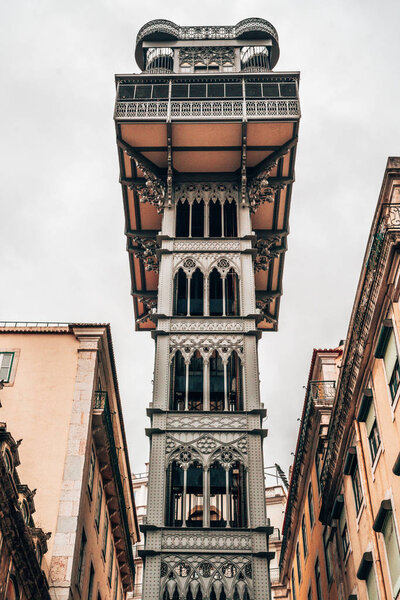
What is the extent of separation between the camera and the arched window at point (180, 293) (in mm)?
35034

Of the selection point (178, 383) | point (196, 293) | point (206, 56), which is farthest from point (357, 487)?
point (206, 56)

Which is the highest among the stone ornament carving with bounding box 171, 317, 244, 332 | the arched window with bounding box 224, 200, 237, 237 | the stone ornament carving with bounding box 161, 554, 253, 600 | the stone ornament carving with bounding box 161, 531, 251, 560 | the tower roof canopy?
the tower roof canopy

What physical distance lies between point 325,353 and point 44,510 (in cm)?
1448

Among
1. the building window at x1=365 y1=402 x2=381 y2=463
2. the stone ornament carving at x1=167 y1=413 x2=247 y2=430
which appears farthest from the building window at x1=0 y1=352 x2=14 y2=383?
the building window at x1=365 y1=402 x2=381 y2=463

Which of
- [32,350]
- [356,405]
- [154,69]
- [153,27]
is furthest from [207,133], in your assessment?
[356,405]

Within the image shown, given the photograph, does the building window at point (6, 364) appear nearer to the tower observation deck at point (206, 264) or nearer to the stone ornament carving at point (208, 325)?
the tower observation deck at point (206, 264)

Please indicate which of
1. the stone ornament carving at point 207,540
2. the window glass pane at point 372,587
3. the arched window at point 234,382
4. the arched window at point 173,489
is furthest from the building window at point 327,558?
the window glass pane at point 372,587

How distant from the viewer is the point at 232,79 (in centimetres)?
4069

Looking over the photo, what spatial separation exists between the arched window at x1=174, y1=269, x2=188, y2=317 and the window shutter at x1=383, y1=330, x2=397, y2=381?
540 inches

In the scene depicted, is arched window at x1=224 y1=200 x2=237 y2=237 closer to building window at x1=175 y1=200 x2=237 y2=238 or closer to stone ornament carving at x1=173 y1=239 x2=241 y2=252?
building window at x1=175 y1=200 x2=237 y2=238

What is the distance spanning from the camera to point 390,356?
21641mm

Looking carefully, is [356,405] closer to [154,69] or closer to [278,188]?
[278,188]

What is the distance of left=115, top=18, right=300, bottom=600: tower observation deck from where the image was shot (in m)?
26.3

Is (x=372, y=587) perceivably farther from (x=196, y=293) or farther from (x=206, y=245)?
(x=206, y=245)
